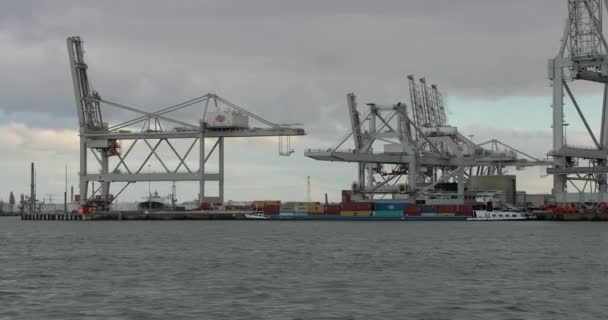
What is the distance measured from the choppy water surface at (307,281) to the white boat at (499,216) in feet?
126

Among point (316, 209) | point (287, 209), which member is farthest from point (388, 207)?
point (287, 209)

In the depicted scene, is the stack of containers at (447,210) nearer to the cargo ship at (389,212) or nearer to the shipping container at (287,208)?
A: the cargo ship at (389,212)

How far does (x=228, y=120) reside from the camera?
89.9m

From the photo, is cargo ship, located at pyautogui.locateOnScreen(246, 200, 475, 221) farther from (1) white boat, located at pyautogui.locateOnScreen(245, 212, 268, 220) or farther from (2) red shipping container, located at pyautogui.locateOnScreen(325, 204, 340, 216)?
(1) white boat, located at pyautogui.locateOnScreen(245, 212, 268, 220)

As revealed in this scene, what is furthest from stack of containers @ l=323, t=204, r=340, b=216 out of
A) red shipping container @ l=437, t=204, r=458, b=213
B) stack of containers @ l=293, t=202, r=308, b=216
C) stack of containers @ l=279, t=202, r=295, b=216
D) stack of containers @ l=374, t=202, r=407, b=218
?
red shipping container @ l=437, t=204, r=458, b=213

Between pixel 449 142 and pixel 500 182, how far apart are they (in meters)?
6.72

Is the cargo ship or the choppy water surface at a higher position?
the cargo ship

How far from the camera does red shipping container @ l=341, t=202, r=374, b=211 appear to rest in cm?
8706

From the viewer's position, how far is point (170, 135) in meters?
92.0

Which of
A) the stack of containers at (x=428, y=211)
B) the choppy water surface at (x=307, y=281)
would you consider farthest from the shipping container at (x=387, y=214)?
the choppy water surface at (x=307, y=281)

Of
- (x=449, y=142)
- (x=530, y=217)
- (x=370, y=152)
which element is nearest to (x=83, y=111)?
(x=370, y=152)

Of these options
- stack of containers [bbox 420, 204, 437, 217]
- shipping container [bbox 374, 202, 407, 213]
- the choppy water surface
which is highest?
shipping container [bbox 374, 202, 407, 213]

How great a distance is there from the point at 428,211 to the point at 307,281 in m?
59.5

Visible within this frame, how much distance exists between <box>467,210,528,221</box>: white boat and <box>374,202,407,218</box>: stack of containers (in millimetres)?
6016
